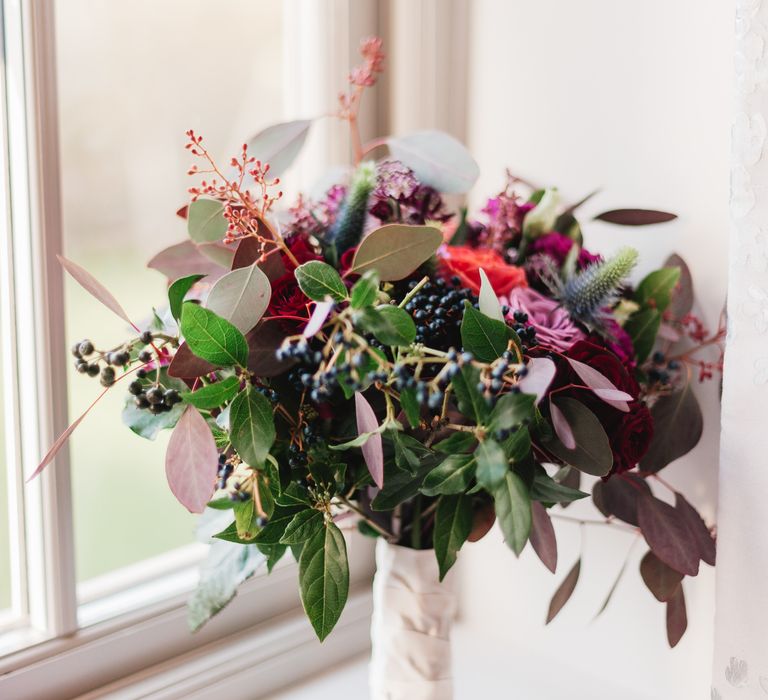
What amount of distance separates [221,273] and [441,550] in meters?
0.31

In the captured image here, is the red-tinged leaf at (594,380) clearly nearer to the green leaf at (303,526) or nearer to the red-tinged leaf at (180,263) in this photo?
the green leaf at (303,526)

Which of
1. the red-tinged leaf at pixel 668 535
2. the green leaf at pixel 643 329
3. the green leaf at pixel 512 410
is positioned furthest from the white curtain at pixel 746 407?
the green leaf at pixel 512 410

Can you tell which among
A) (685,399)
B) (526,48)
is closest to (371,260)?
(685,399)

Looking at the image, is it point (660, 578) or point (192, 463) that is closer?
point (192, 463)

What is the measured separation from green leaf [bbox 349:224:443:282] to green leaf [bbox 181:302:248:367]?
11 centimetres

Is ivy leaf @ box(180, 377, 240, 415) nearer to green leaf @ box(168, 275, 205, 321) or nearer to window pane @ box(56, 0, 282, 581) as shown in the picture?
green leaf @ box(168, 275, 205, 321)

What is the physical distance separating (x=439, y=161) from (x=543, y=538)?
372mm

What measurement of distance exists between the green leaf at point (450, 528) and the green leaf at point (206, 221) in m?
0.30

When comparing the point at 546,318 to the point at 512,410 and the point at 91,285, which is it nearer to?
the point at 512,410

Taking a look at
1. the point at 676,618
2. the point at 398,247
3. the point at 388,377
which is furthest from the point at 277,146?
the point at 676,618

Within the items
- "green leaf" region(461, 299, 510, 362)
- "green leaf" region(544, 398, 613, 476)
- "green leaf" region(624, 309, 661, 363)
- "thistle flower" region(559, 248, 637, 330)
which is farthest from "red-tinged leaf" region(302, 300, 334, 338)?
"green leaf" region(624, 309, 661, 363)

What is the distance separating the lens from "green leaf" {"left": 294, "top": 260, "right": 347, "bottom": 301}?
579 mm

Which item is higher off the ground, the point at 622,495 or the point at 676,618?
the point at 622,495

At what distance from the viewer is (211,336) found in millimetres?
581
